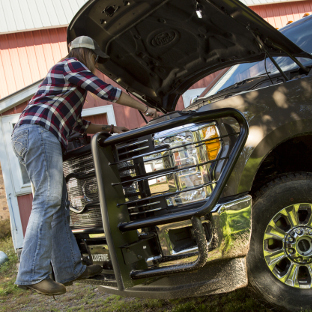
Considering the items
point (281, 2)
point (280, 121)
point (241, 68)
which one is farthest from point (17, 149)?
point (281, 2)

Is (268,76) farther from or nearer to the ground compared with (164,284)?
farther from the ground

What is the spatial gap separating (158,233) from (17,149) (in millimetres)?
1205

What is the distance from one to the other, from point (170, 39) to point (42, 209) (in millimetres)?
2024

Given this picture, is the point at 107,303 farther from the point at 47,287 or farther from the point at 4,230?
the point at 4,230

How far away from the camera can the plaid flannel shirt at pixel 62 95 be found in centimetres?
241

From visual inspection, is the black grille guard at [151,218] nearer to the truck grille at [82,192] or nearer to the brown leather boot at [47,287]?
the truck grille at [82,192]

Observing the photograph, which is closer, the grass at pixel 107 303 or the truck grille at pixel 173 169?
the truck grille at pixel 173 169

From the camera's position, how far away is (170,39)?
3.24m

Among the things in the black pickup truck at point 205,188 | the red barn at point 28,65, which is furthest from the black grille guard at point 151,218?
the red barn at point 28,65

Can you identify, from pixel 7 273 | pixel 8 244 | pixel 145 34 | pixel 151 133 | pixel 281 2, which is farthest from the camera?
pixel 281 2

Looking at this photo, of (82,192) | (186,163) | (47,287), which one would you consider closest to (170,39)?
(186,163)

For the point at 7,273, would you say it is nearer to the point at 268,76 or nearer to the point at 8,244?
the point at 8,244

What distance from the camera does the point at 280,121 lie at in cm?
232

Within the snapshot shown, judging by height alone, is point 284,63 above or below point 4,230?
above
